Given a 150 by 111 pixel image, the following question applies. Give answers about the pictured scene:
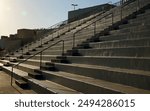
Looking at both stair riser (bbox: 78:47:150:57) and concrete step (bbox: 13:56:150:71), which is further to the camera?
stair riser (bbox: 78:47:150:57)

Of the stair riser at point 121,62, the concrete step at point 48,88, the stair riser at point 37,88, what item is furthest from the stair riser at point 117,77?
the stair riser at point 37,88

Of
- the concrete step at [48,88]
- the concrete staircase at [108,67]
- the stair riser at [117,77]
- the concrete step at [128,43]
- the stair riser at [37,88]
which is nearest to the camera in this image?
the stair riser at [117,77]

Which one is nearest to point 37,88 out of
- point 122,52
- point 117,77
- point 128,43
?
point 122,52

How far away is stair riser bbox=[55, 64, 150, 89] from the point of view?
22.5 ft

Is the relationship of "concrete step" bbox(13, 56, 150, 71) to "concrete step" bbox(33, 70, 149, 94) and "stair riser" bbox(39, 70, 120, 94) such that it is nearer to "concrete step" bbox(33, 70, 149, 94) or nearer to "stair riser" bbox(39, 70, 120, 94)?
"concrete step" bbox(33, 70, 149, 94)

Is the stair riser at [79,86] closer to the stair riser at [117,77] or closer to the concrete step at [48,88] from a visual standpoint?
the concrete step at [48,88]

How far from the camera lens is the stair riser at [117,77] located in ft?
22.5

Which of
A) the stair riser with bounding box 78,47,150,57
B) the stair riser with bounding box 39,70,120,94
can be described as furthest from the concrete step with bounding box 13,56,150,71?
the stair riser with bounding box 39,70,120,94

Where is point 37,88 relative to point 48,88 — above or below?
below

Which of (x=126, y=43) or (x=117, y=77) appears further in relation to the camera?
(x=126, y=43)

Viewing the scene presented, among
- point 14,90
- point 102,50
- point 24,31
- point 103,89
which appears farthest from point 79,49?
point 24,31

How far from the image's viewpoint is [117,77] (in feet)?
25.7

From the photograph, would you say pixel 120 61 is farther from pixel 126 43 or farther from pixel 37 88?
pixel 37 88

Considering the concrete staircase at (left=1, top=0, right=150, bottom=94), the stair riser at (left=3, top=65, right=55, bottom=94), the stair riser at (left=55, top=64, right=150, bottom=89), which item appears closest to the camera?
the stair riser at (left=55, top=64, right=150, bottom=89)
